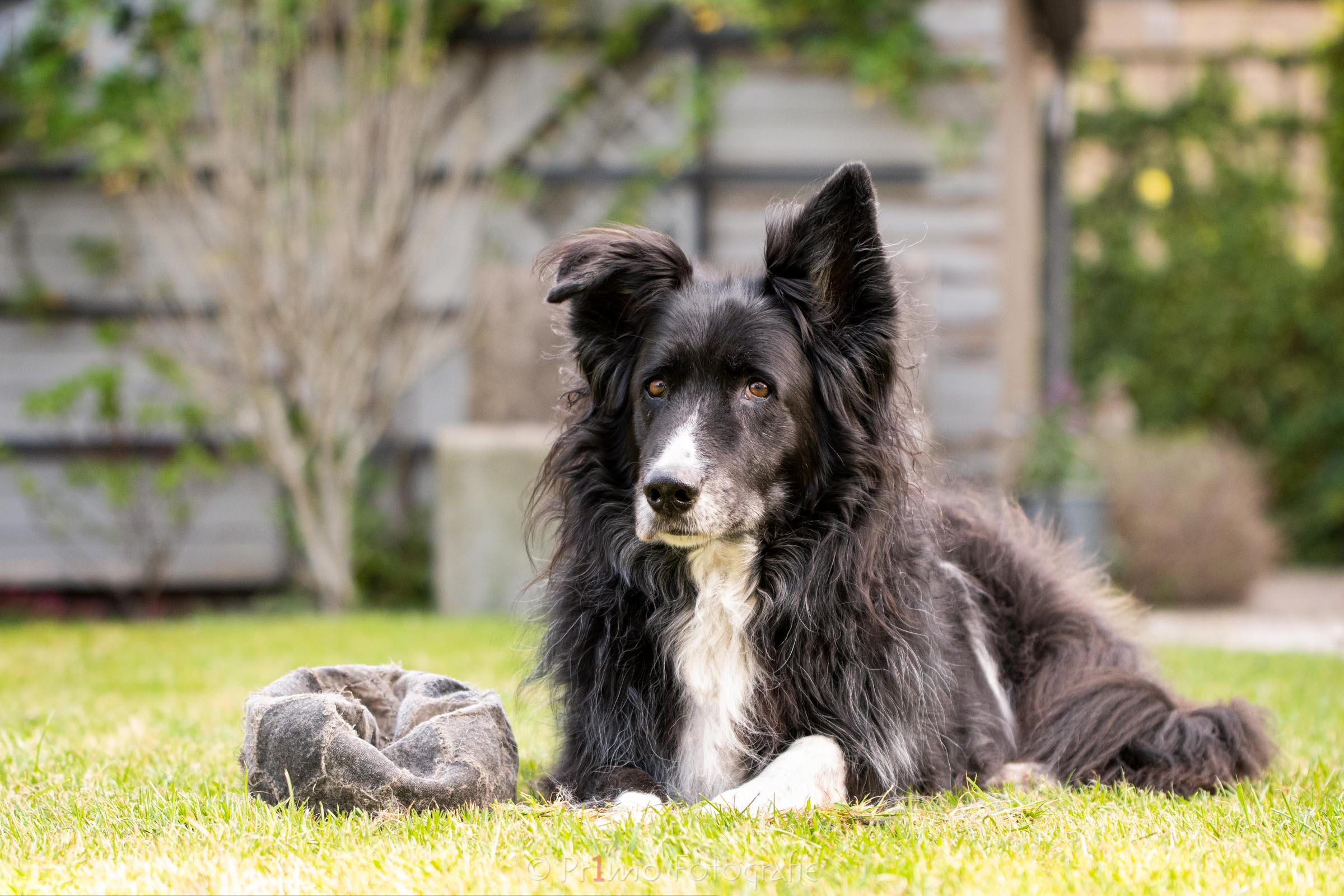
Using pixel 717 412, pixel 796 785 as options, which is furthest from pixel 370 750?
pixel 717 412

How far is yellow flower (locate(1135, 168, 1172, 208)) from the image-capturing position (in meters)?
13.5

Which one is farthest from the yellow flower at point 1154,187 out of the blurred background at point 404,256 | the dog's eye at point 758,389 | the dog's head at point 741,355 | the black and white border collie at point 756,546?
the dog's eye at point 758,389

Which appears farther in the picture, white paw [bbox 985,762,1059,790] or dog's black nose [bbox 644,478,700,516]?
white paw [bbox 985,762,1059,790]

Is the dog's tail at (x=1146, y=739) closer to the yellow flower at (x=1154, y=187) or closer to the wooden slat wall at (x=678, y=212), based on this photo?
the wooden slat wall at (x=678, y=212)

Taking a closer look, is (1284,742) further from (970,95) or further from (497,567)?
(970,95)

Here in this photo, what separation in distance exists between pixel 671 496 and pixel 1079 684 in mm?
1464

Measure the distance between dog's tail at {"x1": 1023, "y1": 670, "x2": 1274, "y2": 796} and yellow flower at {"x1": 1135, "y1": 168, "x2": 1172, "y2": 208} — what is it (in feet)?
36.3

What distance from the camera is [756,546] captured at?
123 inches

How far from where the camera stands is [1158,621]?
905cm

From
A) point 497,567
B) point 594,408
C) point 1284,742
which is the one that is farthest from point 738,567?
point 497,567

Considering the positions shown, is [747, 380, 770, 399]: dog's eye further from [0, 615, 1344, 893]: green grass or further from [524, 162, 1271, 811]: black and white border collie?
[0, 615, 1344, 893]: green grass

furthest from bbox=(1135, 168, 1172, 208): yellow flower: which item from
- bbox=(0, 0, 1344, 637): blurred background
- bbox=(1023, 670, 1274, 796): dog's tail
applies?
bbox=(1023, 670, 1274, 796): dog's tail

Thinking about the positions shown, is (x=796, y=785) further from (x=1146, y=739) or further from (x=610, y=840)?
(x=1146, y=739)

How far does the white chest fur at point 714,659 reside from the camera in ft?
10.1
